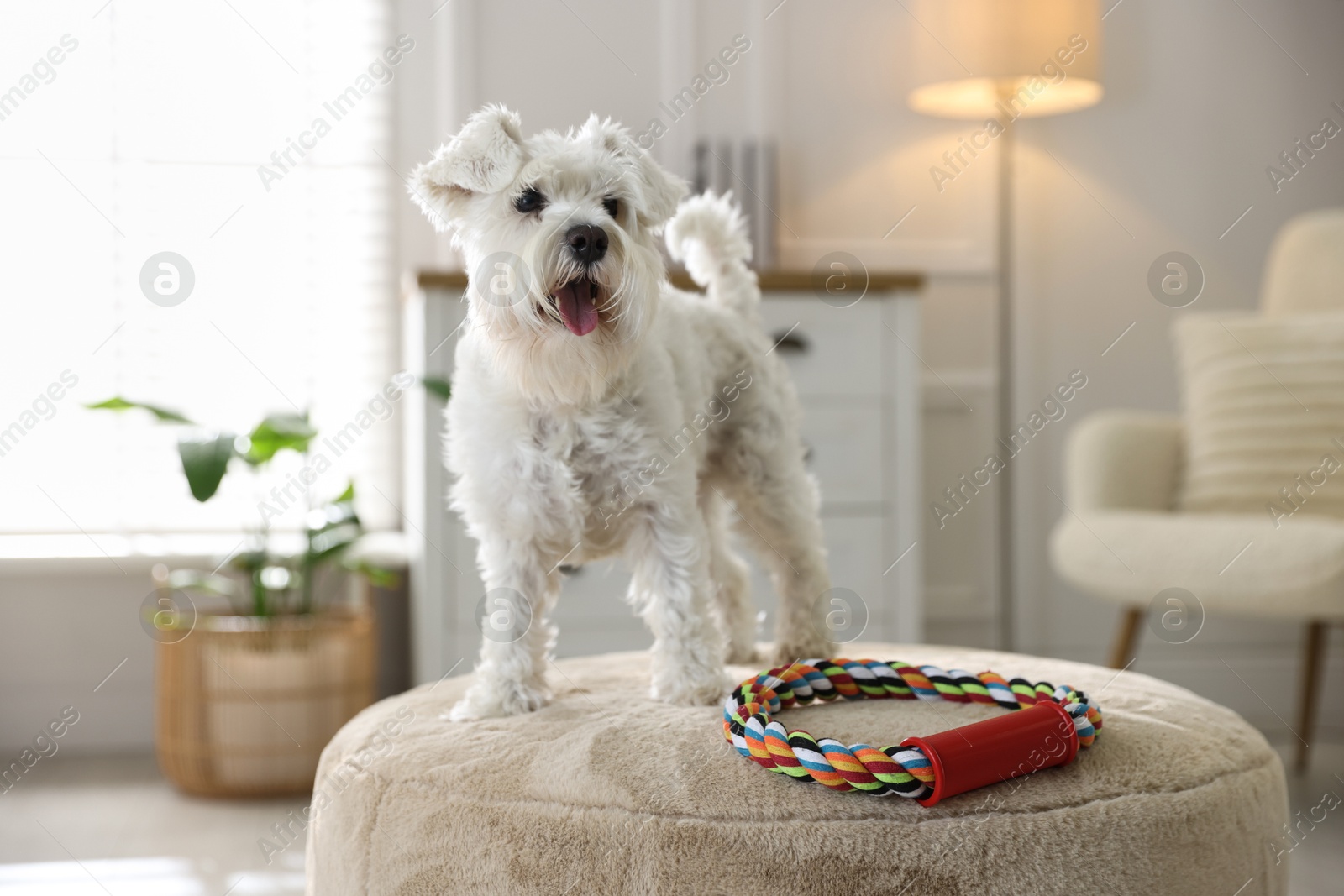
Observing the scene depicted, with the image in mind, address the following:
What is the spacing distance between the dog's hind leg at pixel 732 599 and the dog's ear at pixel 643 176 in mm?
503

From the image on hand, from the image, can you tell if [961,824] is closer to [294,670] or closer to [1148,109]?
[294,670]

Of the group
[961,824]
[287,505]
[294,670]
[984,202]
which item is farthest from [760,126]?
[961,824]

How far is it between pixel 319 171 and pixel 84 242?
69cm

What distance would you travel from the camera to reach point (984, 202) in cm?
348

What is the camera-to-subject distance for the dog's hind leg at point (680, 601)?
4.76 feet

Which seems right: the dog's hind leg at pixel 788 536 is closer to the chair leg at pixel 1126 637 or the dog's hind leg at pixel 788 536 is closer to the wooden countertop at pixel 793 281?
the wooden countertop at pixel 793 281

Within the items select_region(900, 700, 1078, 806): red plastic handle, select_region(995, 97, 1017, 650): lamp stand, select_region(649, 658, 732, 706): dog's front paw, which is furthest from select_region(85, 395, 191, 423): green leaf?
select_region(995, 97, 1017, 650): lamp stand

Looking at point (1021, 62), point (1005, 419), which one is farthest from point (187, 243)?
point (1005, 419)

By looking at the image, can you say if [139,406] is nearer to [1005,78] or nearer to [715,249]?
[715,249]

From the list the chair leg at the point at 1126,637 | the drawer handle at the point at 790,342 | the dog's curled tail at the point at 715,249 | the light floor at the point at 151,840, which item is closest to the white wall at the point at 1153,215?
the light floor at the point at 151,840

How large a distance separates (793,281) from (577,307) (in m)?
1.49

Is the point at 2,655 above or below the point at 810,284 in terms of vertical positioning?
below

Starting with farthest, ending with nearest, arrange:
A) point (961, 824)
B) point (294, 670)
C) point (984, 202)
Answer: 1. point (984, 202)
2. point (294, 670)
3. point (961, 824)

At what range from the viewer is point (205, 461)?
7.91 feet
